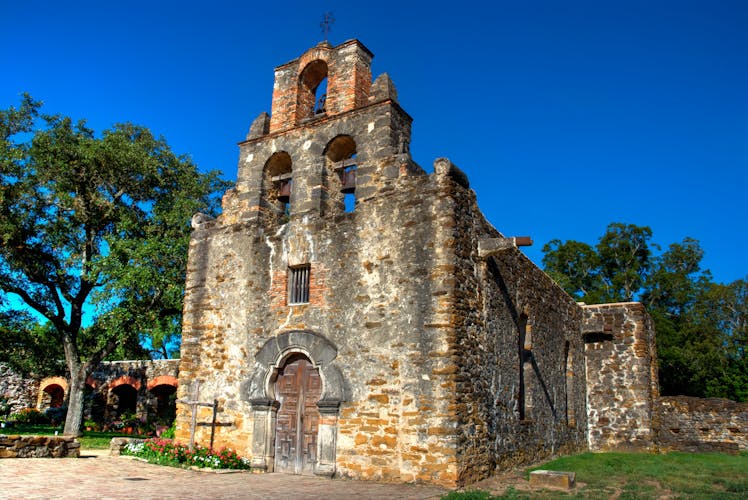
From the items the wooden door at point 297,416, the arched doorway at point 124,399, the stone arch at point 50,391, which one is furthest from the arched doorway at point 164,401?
the wooden door at point 297,416

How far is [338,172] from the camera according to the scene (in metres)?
12.5

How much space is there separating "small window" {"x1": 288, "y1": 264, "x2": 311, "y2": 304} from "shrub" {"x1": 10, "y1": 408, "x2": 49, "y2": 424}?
66.0 feet

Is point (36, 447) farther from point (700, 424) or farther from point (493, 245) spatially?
point (700, 424)

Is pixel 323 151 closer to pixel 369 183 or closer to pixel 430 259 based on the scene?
pixel 369 183

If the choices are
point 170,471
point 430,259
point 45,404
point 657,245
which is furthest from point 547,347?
point 657,245

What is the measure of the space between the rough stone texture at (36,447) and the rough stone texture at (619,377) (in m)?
13.8

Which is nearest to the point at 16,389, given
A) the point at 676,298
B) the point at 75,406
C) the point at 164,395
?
the point at 164,395

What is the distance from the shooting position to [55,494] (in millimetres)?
7191

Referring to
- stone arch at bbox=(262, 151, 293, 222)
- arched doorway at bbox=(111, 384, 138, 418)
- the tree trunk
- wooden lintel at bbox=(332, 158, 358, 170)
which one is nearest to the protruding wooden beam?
wooden lintel at bbox=(332, 158, 358, 170)

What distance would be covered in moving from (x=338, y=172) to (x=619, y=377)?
36.4ft

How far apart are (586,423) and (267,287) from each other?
1101 centimetres

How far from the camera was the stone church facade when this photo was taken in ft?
32.5

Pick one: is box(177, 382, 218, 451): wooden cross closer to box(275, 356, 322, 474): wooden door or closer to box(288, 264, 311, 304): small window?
box(275, 356, 322, 474): wooden door

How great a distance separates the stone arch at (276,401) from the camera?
10492mm
